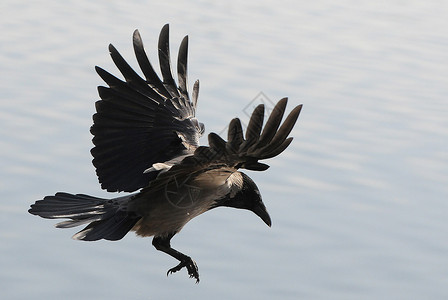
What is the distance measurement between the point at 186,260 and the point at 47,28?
27.0 feet

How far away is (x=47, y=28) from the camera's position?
1422 cm

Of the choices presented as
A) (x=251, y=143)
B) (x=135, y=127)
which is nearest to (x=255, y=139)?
(x=251, y=143)

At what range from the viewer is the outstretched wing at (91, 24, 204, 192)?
6.55 metres

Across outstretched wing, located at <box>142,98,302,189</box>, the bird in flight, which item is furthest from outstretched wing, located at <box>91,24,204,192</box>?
outstretched wing, located at <box>142,98,302,189</box>

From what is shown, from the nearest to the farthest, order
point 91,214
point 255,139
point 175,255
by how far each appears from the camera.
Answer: point 255,139 → point 91,214 → point 175,255

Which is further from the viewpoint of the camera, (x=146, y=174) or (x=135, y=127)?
(x=135, y=127)

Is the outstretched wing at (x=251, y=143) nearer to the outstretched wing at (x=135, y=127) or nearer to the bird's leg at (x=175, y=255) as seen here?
the outstretched wing at (x=135, y=127)

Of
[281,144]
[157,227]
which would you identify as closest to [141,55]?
[157,227]

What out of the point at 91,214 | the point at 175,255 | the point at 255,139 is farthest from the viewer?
the point at 175,255

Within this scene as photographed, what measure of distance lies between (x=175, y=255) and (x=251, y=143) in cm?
158

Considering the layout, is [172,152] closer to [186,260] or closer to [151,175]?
[151,175]

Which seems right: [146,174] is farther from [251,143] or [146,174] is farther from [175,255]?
[251,143]

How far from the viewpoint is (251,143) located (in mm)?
5312

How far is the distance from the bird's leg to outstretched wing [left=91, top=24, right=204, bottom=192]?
15.3 inches
